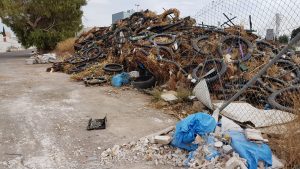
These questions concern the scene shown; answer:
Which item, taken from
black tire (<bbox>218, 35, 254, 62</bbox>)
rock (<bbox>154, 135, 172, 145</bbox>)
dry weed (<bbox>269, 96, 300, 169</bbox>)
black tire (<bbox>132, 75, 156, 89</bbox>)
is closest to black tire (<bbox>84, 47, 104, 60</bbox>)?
black tire (<bbox>132, 75, 156, 89</bbox>)

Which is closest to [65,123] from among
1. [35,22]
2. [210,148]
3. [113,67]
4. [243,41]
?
[210,148]

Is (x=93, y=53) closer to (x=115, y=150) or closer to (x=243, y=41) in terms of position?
(x=243, y=41)

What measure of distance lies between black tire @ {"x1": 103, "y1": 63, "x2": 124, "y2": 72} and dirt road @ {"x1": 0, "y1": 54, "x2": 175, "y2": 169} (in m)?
1.43

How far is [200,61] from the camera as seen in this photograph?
332 inches

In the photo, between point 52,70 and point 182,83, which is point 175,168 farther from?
point 52,70

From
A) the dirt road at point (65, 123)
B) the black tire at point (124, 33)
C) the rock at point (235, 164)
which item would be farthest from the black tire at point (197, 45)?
the rock at point (235, 164)

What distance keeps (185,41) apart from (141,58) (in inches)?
65.4

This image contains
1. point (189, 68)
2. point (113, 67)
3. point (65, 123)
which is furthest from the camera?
point (113, 67)

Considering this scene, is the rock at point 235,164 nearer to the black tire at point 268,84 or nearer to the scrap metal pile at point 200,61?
the scrap metal pile at point 200,61

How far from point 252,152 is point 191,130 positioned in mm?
825

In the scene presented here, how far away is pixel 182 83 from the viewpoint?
303 inches

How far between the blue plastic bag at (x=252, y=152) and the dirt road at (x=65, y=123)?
120cm

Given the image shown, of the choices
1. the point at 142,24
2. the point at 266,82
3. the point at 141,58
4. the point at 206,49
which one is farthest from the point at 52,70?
the point at 266,82

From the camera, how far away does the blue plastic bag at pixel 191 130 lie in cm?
459
